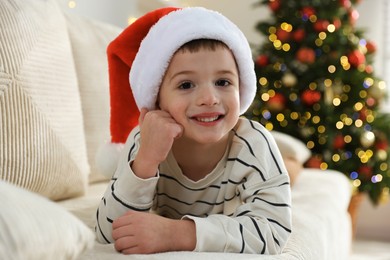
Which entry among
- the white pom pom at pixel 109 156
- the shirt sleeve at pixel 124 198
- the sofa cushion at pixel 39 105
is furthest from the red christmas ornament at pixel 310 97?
the shirt sleeve at pixel 124 198

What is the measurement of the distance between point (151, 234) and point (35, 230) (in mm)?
407

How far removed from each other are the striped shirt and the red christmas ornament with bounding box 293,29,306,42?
2585 mm

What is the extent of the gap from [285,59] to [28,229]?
3331 millimetres

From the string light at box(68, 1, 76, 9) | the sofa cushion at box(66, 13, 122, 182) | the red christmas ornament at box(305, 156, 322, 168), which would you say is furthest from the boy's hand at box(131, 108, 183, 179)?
the red christmas ornament at box(305, 156, 322, 168)

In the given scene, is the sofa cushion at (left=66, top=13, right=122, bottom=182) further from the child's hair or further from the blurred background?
the blurred background

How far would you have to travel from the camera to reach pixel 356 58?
12.0 feet

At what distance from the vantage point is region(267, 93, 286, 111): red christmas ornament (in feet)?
12.2

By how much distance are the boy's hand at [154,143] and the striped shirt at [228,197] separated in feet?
0.07

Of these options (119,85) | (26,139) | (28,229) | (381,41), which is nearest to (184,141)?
(119,85)

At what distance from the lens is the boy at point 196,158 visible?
104 cm

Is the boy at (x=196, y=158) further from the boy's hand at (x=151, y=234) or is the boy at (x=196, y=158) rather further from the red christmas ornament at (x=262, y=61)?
the red christmas ornament at (x=262, y=61)

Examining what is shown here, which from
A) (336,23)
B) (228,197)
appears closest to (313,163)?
(336,23)

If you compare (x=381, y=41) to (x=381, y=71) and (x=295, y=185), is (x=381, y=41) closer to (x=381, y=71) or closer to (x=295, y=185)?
(x=381, y=71)

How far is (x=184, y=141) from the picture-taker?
1.26 meters
